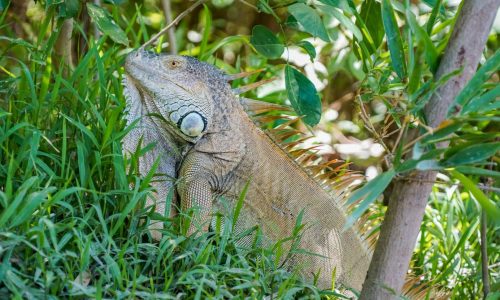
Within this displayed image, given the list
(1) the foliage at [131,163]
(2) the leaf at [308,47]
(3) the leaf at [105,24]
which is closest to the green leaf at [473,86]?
(1) the foliage at [131,163]

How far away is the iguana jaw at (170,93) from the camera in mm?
4160

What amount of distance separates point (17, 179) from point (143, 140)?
0.79 meters

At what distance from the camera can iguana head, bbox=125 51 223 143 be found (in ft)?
13.6

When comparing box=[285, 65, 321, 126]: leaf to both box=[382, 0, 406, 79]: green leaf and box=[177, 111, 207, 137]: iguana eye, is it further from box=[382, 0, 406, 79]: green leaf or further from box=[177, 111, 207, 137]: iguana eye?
box=[382, 0, 406, 79]: green leaf

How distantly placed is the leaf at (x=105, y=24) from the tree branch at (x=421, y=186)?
65.8 inches

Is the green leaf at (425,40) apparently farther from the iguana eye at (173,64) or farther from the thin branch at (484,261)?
the iguana eye at (173,64)

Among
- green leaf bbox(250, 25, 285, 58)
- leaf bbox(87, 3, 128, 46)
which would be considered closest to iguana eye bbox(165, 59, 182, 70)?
leaf bbox(87, 3, 128, 46)

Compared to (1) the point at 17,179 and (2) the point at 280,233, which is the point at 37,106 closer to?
(1) the point at 17,179

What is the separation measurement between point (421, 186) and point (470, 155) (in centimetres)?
29

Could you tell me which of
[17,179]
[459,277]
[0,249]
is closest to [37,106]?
[17,179]

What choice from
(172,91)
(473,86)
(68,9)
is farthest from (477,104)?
(68,9)

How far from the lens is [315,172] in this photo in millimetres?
4426

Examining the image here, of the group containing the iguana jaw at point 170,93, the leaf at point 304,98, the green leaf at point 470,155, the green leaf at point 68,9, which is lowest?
the green leaf at point 470,155

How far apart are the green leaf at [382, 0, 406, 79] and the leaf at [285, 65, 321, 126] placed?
722 millimetres
